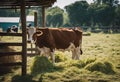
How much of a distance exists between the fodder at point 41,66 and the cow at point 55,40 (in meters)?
1.15

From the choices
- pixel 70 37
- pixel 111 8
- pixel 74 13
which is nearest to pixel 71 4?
pixel 74 13

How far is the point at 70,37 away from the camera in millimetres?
14984

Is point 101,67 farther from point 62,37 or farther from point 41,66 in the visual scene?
point 62,37

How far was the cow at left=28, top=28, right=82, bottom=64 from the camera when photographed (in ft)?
44.1

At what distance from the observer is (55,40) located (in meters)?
14.1

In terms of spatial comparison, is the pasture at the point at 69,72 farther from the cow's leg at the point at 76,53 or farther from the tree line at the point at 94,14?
the tree line at the point at 94,14

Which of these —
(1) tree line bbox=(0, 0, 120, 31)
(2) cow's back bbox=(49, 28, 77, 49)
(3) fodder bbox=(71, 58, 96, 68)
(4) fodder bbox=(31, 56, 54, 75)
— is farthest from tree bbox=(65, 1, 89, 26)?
(4) fodder bbox=(31, 56, 54, 75)

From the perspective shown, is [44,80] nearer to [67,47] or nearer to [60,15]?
[67,47]

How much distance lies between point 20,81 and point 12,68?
2.49m

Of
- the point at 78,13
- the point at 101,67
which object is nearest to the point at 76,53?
the point at 101,67

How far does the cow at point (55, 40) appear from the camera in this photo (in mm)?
13445

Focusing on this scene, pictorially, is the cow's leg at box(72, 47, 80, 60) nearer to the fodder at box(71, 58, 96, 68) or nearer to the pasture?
the pasture

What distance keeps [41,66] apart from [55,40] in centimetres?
232

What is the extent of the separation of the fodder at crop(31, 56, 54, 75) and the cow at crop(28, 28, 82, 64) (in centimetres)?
115
